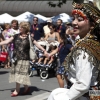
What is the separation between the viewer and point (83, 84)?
10.2 ft

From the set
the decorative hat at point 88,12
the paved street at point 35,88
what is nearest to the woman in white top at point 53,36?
the paved street at point 35,88

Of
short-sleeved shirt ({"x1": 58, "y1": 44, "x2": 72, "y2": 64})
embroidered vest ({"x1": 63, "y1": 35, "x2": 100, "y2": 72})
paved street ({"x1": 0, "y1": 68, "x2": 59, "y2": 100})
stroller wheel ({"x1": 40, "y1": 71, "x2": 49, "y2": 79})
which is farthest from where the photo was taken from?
stroller wheel ({"x1": 40, "y1": 71, "x2": 49, "y2": 79})

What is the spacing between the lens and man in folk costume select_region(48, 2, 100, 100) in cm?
313

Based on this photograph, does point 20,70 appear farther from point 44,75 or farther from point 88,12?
point 88,12

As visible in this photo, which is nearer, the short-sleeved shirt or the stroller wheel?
the short-sleeved shirt

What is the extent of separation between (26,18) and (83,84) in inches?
773

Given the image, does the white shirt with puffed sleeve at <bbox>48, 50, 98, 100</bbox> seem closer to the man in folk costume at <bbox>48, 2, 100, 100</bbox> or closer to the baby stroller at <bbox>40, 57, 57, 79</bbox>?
the man in folk costume at <bbox>48, 2, 100, 100</bbox>

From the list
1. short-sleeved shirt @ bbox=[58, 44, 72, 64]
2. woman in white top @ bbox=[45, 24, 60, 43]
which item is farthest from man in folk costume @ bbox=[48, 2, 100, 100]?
woman in white top @ bbox=[45, 24, 60, 43]

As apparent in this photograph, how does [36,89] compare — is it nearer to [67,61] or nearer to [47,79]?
[47,79]

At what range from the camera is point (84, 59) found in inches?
124

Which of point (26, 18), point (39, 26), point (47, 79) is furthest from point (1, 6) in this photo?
point (47, 79)

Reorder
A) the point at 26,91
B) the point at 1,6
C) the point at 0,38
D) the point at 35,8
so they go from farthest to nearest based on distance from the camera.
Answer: the point at 1,6, the point at 35,8, the point at 0,38, the point at 26,91

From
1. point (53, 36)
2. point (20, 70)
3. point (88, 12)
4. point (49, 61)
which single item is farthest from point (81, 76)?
point (53, 36)

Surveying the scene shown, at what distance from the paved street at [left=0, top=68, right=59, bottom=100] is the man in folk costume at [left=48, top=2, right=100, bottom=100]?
205 inches
